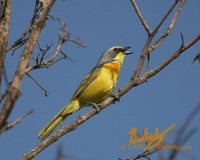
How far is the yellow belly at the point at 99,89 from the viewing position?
677 centimetres

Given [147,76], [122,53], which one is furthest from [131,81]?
[122,53]

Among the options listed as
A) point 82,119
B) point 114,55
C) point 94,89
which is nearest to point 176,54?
point 82,119

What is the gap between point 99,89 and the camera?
678 cm

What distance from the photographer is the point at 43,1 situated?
433cm

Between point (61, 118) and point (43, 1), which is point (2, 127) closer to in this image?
point (43, 1)

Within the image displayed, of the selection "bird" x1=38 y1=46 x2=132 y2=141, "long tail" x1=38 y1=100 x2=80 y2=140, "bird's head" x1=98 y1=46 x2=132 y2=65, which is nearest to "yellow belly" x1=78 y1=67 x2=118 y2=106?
"bird" x1=38 y1=46 x2=132 y2=141

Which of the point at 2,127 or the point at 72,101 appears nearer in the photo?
the point at 2,127

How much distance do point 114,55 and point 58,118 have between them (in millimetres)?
2109

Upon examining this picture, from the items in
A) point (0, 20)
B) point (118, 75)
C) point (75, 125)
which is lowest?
point (75, 125)

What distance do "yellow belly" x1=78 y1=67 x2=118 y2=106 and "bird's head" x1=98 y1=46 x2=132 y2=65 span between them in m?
0.75

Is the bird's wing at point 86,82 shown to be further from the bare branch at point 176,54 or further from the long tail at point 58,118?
the bare branch at point 176,54

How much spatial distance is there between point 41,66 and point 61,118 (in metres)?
1.78

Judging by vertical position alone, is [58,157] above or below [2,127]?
below

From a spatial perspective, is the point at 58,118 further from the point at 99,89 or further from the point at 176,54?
the point at 176,54
